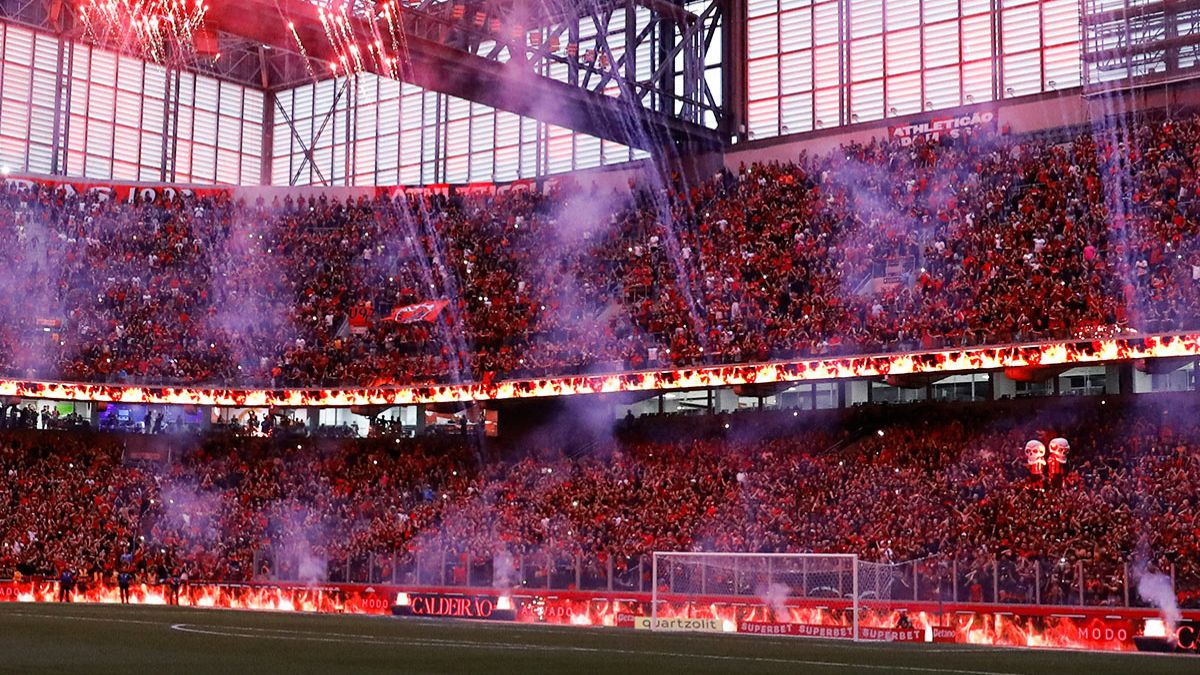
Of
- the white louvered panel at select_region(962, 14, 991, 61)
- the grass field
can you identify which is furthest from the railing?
the white louvered panel at select_region(962, 14, 991, 61)

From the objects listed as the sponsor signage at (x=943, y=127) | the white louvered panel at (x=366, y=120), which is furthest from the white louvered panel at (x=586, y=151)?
the sponsor signage at (x=943, y=127)

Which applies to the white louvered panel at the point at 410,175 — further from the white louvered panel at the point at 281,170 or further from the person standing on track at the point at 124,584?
the person standing on track at the point at 124,584

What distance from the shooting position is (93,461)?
5144 cm

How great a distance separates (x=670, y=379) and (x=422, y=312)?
35.7ft

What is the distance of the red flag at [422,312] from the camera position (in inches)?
2020

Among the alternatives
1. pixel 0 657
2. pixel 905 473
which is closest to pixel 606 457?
pixel 905 473

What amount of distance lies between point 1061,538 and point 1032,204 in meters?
11.9

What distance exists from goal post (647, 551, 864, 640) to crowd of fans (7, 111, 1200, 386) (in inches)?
348

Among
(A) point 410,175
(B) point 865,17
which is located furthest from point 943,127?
(A) point 410,175

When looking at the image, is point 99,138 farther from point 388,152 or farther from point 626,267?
point 626,267

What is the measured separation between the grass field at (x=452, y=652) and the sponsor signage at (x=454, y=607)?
6.86 meters

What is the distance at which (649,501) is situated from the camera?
4266 cm

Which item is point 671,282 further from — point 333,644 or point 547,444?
point 333,644

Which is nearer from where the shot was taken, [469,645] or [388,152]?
[469,645]
